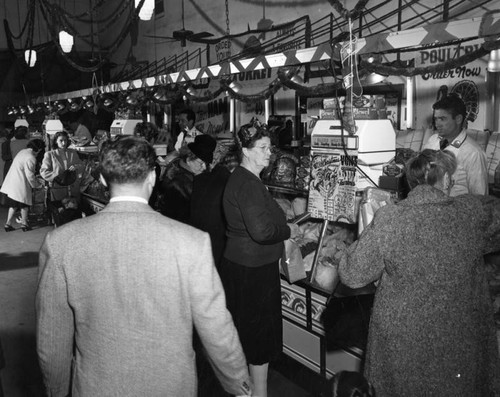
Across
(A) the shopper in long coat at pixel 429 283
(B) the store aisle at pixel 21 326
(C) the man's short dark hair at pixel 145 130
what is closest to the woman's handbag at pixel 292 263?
(B) the store aisle at pixel 21 326

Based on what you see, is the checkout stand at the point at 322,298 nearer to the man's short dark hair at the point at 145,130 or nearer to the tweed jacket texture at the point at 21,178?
the man's short dark hair at the point at 145,130

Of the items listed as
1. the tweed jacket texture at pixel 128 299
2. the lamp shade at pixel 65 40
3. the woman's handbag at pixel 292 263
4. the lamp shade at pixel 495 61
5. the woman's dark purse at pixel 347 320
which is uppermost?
the lamp shade at pixel 65 40

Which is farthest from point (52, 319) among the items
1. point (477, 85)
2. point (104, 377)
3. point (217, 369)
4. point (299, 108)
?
point (299, 108)

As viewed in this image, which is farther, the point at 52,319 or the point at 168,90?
the point at 168,90

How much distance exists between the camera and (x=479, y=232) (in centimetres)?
232

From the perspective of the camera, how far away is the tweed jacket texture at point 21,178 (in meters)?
9.49

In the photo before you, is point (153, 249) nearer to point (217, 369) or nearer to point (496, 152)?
point (217, 369)

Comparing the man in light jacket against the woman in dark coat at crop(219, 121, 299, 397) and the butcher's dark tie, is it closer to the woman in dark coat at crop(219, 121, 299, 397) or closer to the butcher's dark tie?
the woman in dark coat at crop(219, 121, 299, 397)

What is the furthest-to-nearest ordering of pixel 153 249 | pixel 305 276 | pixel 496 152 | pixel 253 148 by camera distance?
pixel 496 152
pixel 305 276
pixel 253 148
pixel 153 249

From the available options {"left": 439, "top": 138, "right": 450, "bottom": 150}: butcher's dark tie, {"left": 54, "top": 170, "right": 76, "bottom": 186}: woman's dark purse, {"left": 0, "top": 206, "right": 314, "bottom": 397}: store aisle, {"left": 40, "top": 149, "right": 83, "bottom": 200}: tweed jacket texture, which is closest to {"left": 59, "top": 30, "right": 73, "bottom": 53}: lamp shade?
{"left": 40, "top": 149, "right": 83, "bottom": 200}: tweed jacket texture

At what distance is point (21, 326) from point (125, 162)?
394 centimetres

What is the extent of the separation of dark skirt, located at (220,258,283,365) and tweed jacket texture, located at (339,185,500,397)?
1.05 meters

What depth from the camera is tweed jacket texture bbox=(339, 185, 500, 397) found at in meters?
2.25

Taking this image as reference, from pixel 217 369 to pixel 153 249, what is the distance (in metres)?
0.56
